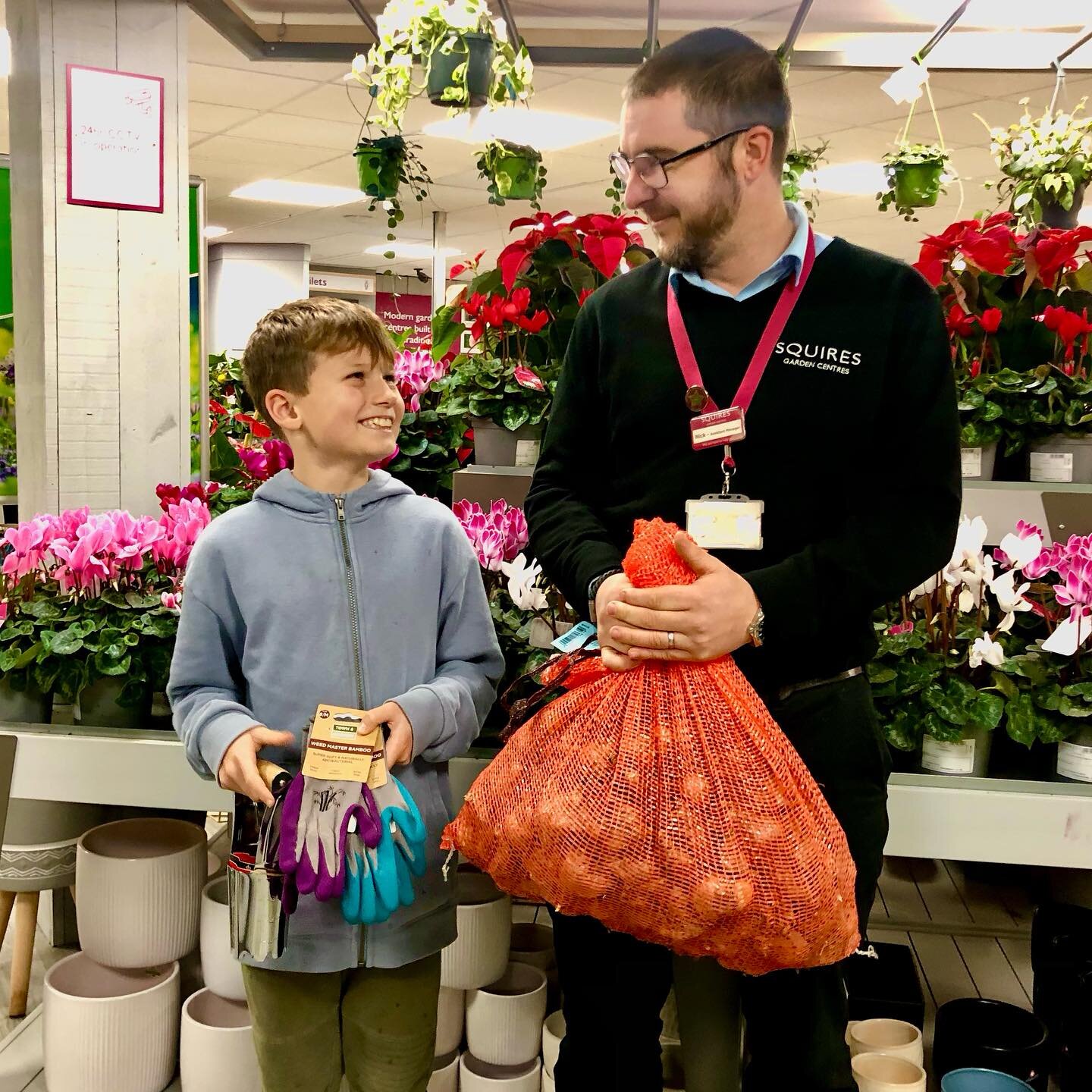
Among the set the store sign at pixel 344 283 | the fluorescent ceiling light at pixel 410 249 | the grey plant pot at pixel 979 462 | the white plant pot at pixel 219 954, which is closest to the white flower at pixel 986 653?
the grey plant pot at pixel 979 462

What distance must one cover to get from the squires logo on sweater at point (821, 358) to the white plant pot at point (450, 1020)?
1304mm

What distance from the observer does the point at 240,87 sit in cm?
547

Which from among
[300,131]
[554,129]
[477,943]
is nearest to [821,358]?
[477,943]

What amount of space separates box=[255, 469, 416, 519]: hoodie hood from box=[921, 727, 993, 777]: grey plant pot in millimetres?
988

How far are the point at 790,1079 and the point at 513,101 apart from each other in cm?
252

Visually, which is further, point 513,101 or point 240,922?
point 513,101

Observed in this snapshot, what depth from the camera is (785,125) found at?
1237 millimetres

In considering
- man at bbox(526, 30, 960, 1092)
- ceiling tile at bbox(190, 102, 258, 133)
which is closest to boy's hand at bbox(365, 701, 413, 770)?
man at bbox(526, 30, 960, 1092)

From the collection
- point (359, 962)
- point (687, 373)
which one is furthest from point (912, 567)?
point (359, 962)

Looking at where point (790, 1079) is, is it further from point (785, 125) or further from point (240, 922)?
point (785, 125)

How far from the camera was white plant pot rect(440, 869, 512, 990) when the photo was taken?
188cm

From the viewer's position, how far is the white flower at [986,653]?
1.75 metres

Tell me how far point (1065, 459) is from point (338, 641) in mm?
1413

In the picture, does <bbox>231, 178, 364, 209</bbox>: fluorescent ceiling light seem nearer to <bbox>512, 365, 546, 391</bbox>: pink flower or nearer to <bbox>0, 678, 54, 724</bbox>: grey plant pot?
<bbox>512, 365, 546, 391</bbox>: pink flower
